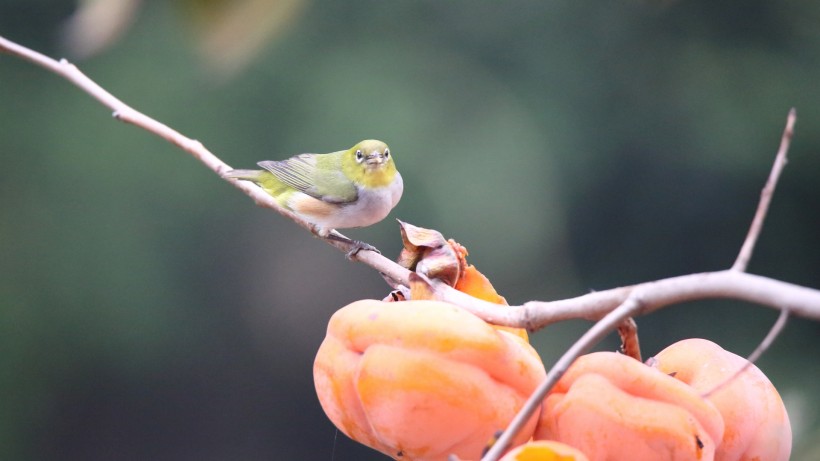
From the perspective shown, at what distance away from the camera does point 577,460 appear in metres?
0.27

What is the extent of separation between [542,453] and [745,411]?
0.12m

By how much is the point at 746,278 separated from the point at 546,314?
0.27 feet

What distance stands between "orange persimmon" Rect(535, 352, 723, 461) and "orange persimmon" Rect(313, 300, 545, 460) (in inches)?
0.6

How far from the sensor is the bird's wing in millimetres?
951

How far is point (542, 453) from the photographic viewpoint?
0.27 meters

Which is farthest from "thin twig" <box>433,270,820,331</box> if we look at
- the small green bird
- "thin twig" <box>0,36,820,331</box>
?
the small green bird

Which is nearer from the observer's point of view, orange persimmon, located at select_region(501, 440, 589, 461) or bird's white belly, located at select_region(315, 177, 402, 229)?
orange persimmon, located at select_region(501, 440, 589, 461)

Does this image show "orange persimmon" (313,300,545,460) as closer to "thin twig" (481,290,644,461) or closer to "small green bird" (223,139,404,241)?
"thin twig" (481,290,644,461)

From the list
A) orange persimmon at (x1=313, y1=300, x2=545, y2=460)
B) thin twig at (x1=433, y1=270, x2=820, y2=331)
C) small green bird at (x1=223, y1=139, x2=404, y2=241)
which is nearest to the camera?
thin twig at (x1=433, y1=270, x2=820, y2=331)

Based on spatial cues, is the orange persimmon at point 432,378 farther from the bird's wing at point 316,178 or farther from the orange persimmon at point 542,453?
the bird's wing at point 316,178

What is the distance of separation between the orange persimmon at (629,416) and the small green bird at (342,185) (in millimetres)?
554

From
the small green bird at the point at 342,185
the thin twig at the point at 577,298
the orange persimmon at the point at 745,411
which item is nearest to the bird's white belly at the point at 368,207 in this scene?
the small green bird at the point at 342,185

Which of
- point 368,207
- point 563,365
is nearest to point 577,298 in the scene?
point 563,365

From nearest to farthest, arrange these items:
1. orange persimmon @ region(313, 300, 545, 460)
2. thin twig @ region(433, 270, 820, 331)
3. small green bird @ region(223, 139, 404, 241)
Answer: thin twig @ region(433, 270, 820, 331) → orange persimmon @ region(313, 300, 545, 460) → small green bird @ region(223, 139, 404, 241)
